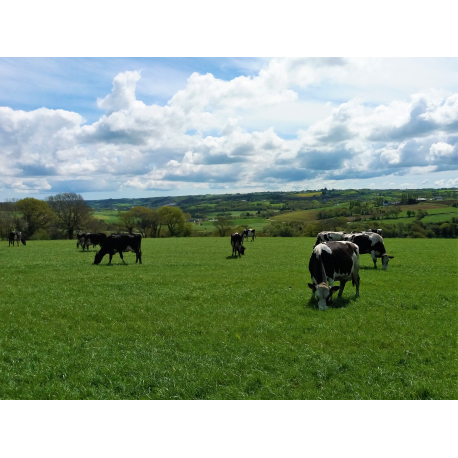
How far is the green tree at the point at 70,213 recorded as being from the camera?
3002 inches

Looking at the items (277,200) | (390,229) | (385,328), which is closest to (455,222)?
(390,229)

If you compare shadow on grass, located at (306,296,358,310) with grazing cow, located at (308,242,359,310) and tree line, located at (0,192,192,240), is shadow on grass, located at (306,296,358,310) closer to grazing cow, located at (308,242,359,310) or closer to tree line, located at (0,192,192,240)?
grazing cow, located at (308,242,359,310)

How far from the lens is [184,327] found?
30.9ft

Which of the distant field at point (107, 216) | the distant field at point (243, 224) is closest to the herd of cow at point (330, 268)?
the distant field at point (243, 224)

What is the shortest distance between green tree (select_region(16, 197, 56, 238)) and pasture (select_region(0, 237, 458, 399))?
6649 centimetres

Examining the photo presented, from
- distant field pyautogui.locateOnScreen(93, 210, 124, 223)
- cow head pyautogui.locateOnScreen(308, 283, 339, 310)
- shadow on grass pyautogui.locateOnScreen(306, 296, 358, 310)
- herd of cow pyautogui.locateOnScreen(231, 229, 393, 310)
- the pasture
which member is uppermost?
distant field pyautogui.locateOnScreen(93, 210, 124, 223)

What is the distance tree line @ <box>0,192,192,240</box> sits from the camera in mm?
73562

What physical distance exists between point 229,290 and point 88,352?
7.48m

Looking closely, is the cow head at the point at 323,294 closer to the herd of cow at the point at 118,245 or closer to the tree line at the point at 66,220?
the herd of cow at the point at 118,245

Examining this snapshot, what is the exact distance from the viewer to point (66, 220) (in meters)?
76.3

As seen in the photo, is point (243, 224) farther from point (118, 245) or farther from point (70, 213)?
point (118, 245)

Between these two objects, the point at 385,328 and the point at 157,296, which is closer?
the point at 385,328

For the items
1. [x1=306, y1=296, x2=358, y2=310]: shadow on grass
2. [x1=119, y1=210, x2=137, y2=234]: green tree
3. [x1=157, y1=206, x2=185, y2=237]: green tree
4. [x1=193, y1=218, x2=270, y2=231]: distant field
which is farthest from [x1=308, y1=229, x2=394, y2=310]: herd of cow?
[x1=119, y1=210, x2=137, y2=234]: green tree

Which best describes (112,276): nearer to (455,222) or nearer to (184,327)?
(184,327)
